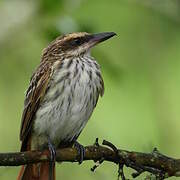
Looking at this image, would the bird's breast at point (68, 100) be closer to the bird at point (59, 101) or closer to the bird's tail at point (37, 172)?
the bird at point (59, 101)

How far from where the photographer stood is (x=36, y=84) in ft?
17.9

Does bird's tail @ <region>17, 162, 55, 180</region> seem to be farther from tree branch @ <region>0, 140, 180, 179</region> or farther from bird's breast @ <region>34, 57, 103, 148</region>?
tree branch @ <region>0, 140, 180, 179</region>

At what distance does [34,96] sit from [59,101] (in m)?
0.26

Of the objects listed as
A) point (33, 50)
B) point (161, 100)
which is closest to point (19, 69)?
point (33, 50)

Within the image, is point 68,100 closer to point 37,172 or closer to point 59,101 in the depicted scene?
point 59,101

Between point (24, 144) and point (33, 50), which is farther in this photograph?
point (33, 50)

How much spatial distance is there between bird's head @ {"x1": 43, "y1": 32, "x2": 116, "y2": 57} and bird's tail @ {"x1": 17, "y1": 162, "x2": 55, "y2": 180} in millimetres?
946

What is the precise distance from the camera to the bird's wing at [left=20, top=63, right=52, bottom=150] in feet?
17.6

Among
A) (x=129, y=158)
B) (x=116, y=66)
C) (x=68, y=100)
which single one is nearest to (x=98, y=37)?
(x=116, y=66)

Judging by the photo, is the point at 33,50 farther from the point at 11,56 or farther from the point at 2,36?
the point at 2,36

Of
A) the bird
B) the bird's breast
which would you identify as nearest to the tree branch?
the bird

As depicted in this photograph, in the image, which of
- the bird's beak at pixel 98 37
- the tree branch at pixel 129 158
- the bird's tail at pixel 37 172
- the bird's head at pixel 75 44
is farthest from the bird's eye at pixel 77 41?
the tree branch at pixel 129 158

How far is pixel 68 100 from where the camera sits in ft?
17.3

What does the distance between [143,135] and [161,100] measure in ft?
3.59
